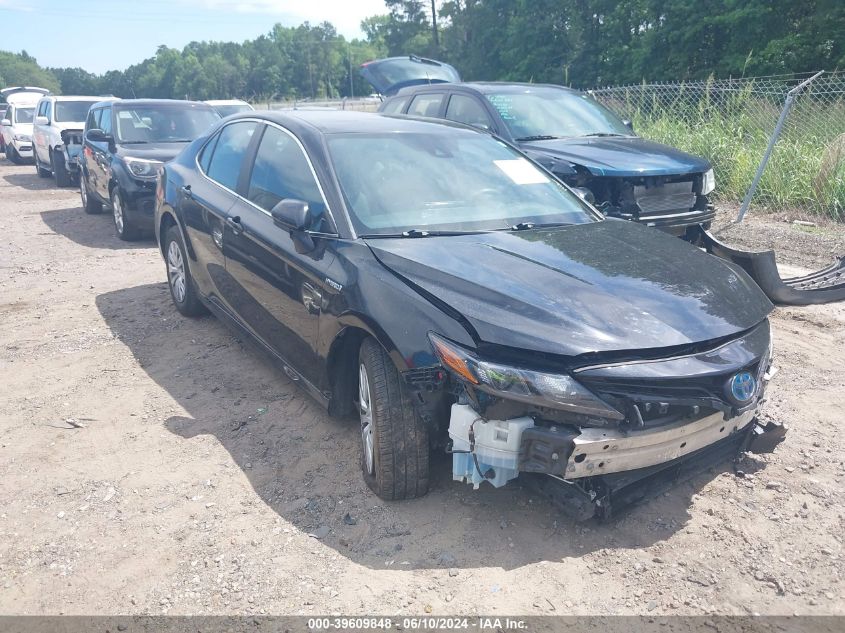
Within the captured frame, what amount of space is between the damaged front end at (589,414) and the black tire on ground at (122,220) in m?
7.34

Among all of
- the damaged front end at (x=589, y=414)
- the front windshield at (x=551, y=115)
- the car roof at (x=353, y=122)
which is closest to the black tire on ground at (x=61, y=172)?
the front windshield at (x=551, y=115)

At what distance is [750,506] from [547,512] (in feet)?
3.09

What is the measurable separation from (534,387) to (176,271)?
13.7ft

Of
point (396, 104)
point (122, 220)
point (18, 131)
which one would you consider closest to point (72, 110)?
point (18, 131)

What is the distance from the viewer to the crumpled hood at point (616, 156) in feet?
22.7

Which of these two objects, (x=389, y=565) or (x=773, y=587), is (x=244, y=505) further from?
(x=773, y=587)

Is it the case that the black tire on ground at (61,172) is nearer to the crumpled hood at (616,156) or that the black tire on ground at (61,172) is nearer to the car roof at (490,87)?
the car roof at (490,87)

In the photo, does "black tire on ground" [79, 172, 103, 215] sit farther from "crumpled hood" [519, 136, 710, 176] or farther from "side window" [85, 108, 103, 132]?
"crumpled hood" [519, 136, 710, 176]

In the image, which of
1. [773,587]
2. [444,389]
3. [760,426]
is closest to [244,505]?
[444,389]

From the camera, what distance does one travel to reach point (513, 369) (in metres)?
2.70

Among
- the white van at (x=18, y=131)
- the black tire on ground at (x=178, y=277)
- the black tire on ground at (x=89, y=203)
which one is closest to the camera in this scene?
the black tire on ground at (x=178, y=277)

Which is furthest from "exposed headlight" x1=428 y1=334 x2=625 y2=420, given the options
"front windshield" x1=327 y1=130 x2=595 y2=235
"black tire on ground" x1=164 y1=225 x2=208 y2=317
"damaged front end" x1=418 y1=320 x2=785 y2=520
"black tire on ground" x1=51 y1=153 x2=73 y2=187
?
"black tire on ground" x1=51 y1=153 x2=73 y2=187

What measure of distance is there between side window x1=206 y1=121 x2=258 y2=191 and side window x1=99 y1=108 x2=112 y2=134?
17.8 feet

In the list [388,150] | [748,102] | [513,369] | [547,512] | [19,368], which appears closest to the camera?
[513,369]
